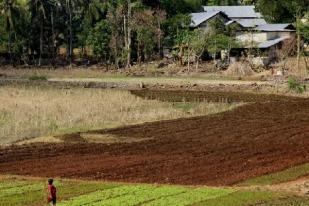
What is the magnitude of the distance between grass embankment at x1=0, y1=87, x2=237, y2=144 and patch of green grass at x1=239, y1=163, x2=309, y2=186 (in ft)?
51.7

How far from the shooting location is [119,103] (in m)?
54.0

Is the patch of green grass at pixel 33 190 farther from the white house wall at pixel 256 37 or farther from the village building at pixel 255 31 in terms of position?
the white house wall at pixel 256 37

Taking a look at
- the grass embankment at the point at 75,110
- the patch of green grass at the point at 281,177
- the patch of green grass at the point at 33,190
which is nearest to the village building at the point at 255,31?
→ the grass embankment at the point at 75,110

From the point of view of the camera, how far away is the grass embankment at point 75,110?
1657 inches

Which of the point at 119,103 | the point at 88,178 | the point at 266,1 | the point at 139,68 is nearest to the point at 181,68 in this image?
the point at 139,68

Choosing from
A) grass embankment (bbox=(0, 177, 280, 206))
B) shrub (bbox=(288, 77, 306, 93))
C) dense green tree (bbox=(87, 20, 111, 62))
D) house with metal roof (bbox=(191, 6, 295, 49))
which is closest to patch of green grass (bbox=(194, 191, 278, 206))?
grass embankment (bbox=(0, 177, 280, 206))

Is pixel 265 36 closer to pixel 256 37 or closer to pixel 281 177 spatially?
pixel 256 37

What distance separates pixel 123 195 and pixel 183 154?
9407 mm

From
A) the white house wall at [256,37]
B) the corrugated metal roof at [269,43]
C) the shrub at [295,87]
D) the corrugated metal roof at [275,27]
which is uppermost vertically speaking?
the corrugated metal roof at [275,27]

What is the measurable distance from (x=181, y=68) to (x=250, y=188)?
62920 mm

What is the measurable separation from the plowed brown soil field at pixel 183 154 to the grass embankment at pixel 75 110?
9.46 ft

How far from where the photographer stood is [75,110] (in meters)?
49.1

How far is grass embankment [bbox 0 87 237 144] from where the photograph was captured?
138 ft

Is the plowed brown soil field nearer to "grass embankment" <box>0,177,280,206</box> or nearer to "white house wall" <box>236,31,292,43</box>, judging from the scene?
"grass embankment" <box>0,177,280,206</box>
